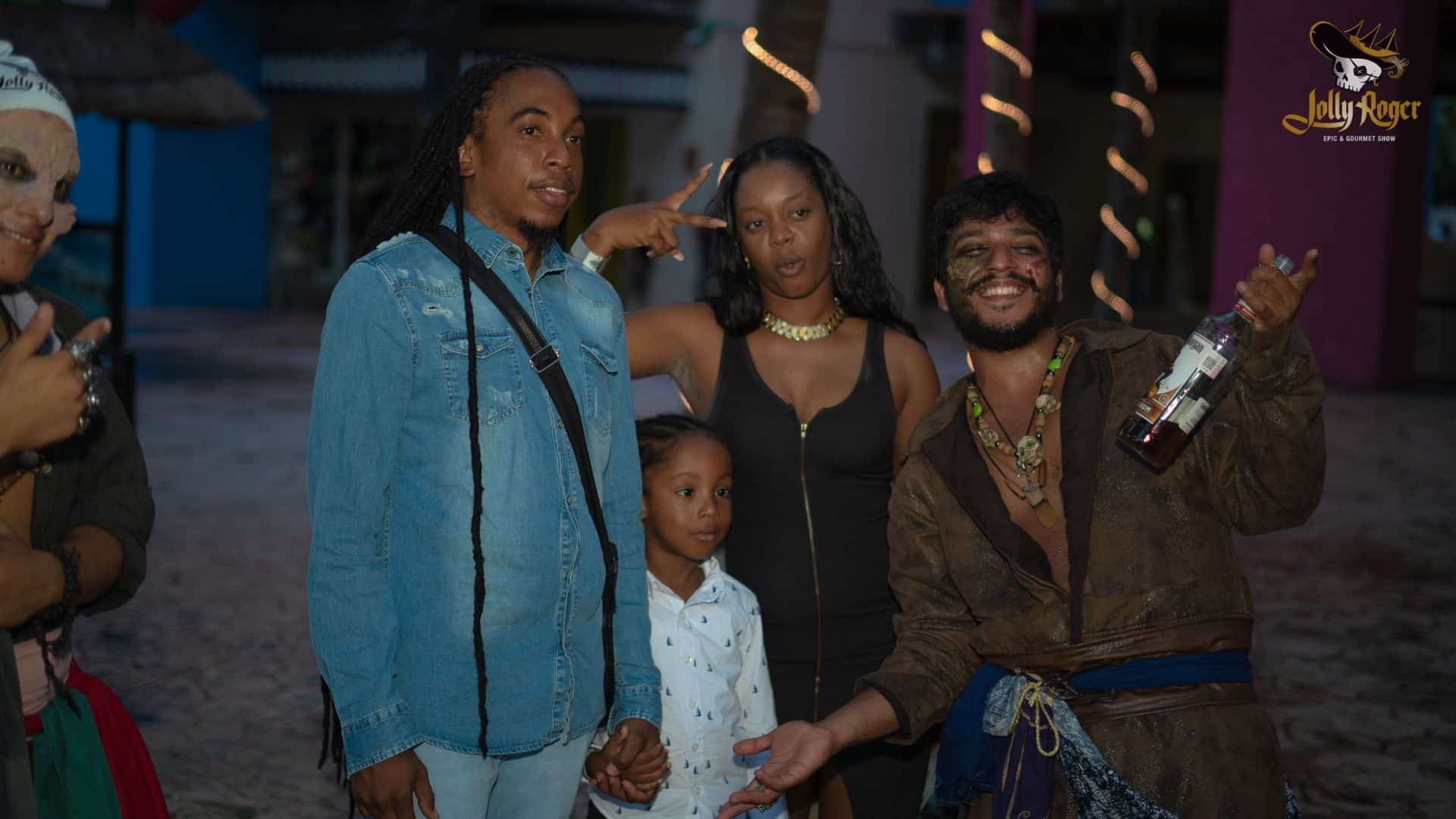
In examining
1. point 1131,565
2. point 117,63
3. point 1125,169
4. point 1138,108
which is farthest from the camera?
point 1138,108

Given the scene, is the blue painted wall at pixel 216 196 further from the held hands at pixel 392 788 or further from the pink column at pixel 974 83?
the held hands at pixel 392 788

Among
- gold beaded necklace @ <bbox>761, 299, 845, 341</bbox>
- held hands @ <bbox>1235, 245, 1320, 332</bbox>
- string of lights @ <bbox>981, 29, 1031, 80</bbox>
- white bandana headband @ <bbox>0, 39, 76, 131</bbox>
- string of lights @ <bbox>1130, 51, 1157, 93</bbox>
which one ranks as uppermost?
string of lights @ <bbox>1130, 51, 1157, 93</bbox>

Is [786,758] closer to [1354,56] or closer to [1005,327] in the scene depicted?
[1005,327]

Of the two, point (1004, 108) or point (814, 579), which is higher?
point (1004, 108)

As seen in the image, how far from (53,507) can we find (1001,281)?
1.81 meters

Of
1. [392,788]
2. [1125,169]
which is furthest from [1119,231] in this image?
[392,788]

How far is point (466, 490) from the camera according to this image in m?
2.50

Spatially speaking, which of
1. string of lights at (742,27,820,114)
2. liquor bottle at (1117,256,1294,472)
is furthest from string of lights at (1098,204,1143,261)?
liquor bottle at (1117,256,1294,472)

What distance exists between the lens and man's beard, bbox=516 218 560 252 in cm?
267

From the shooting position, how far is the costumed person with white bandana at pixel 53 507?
2.16 m

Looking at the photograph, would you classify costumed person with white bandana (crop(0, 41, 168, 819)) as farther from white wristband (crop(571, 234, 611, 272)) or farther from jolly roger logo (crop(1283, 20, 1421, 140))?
jolly roger logo (crop(1283, 20, 1421, 140))

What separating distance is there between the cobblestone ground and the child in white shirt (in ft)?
5.70

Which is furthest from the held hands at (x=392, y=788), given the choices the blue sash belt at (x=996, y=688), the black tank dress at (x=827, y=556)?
the black tank dress at (x=827, y=556)

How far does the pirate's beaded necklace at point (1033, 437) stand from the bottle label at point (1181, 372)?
251 millimetres
